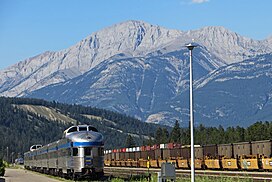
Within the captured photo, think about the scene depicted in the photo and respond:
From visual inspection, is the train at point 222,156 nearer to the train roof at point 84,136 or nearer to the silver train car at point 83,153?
the silver train car at point 83,153

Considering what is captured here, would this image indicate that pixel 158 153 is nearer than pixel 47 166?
No

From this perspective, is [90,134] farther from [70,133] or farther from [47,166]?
[47,166]

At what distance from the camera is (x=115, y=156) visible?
127 metres

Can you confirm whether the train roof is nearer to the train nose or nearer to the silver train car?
the silver train car

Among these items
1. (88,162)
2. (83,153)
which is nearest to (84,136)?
(83,153)

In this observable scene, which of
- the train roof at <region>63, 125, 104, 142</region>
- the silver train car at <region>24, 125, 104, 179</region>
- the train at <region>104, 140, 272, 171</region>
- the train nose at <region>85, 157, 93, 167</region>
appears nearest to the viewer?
the train nose at <region>85, 157, 93, 167</region>

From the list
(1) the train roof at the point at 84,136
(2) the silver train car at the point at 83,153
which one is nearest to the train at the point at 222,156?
(2) the silver train car at the point at 83,153

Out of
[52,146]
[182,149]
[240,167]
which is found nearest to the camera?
[240,167]

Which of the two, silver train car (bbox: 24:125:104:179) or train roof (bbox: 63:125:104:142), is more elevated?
train roof (bbox: 63:125:104:142)

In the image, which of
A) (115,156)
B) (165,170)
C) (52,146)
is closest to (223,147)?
(52,146)

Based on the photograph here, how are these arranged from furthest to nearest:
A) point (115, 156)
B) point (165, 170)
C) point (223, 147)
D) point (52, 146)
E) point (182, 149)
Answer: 1. point (115, 156)
2. point (182, 149)
3. point (223, 147)
4. point (52, 146)
5. point (165, 170)

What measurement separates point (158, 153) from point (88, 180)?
4562 cm

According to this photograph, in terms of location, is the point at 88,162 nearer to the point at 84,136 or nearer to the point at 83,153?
the point at 83,153

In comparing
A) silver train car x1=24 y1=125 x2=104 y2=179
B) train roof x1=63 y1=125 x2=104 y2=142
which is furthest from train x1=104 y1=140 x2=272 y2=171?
train roof x1=63 y1=125 x2=104 y2=142
